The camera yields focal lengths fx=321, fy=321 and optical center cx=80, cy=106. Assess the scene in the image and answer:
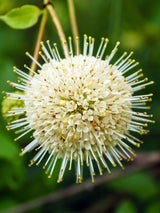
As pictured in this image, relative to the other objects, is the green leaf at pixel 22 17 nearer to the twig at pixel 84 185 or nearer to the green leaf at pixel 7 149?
the green leaf at pixel 7 149

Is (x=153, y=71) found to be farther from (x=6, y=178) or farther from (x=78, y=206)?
(x=6, y=178)

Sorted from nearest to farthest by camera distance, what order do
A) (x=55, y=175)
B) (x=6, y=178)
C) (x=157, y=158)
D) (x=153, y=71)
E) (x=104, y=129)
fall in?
(x=104, y=129) → (x=6, y=178) → (x=55, y=175) → (x=157, y=158) → (x=153, y=71)

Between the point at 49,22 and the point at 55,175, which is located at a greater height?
the point at 49,22

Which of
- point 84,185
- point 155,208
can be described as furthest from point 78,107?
point 155,208

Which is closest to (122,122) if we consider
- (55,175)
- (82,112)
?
(82,112)

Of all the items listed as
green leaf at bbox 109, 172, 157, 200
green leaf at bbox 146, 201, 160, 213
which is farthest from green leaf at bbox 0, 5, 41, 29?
green leaf at bbox 146, 201, 160, 213

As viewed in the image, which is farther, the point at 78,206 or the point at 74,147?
the point at 78,206

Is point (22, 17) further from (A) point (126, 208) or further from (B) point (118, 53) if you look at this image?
(A) point (126, 208)

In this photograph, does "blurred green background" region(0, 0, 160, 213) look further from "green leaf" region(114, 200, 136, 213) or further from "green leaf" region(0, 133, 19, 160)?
"green leaf" region(0, 133, 19, 160)
